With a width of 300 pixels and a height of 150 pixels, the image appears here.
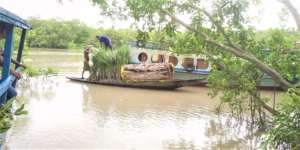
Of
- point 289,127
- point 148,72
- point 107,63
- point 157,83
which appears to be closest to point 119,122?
point 289,127

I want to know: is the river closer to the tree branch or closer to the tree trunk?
the tree branch

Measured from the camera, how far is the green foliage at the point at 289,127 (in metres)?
5.20

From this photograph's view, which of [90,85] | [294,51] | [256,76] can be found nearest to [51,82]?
[90,85]

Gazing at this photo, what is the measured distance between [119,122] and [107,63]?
23.9 ft

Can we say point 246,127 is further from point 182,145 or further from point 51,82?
point 51,82

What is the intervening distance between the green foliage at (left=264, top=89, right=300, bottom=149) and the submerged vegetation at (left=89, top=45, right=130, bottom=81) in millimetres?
11022

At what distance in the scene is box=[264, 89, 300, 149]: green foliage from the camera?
17.1 feet

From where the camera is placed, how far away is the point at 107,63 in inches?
639

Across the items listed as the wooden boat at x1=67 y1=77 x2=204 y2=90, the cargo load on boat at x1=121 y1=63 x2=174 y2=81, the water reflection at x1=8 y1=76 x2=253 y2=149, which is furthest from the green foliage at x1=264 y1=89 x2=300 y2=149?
the cargo load on boat at x1=121 y1=63 x2=174 y2=81

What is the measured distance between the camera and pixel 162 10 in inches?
258

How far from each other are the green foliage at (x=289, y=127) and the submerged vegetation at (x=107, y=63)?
36.2 ft

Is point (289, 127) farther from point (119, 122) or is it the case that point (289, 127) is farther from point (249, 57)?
point (119, 122)

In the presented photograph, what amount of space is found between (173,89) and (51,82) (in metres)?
4.40

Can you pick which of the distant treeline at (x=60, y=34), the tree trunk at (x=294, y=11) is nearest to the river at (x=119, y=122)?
the tree trunk at (x=294, y=11)
